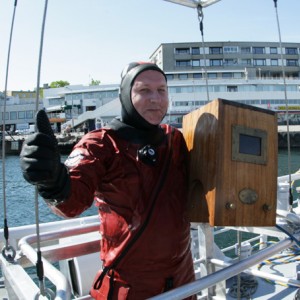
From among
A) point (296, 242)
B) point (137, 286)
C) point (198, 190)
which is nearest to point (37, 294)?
point (137, 286)

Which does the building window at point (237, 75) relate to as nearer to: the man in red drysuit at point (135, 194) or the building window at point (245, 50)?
the building window at point (245, 50)

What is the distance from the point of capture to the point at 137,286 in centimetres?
175

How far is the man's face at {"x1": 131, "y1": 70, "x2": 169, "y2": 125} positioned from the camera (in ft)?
6.04

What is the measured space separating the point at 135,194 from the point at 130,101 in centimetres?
46

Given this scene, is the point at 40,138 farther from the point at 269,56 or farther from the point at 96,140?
the point at 269,56

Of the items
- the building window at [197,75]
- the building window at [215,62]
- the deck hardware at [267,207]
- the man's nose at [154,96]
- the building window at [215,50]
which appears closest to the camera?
the man's nose at [154,96]

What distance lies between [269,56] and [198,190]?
273 ft

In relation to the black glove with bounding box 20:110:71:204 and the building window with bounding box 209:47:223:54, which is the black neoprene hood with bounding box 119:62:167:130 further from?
the building window with bounding box 209:47:223:54

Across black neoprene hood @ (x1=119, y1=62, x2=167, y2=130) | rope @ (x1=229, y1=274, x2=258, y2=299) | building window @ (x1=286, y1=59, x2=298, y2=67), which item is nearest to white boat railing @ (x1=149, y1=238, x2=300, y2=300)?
black neoprene hood @ (x1=119, y1=62, x2=167, y2=130)

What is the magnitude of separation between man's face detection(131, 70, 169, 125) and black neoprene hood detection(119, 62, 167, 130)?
0.06 ft

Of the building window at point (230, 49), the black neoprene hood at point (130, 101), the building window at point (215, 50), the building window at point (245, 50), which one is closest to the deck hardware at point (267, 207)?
the black neoprene hood at point (130, 101)

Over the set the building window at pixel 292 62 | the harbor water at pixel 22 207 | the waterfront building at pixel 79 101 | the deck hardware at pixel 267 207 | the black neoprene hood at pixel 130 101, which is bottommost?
the harbor water at pixel 22 207

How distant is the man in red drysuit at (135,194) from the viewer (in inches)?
67.9

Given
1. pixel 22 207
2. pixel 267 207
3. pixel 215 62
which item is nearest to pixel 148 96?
pixel 267 207
